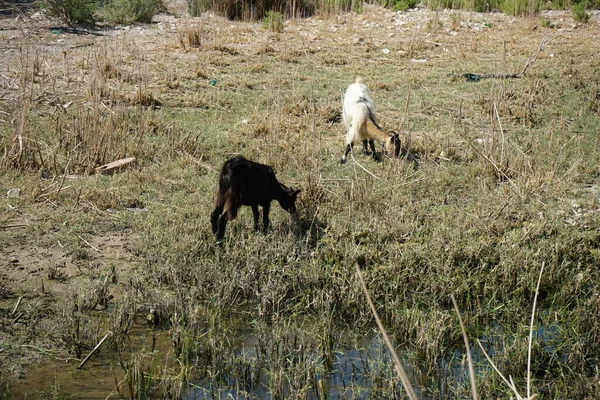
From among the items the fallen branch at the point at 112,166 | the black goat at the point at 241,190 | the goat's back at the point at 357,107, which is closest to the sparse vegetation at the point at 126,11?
the goat's back at the point at 357,107

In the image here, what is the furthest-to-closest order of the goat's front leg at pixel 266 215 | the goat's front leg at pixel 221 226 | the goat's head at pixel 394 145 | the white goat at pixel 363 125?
1. the white goat at pixel 363 125
2. the goat's head at pixel 394 145
3. the goat's front leg at pixel 266 215
4. the goat's front leg at pixel 221 226

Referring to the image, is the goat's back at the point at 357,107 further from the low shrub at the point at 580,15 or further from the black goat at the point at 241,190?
the low shrub at the point at 580,15

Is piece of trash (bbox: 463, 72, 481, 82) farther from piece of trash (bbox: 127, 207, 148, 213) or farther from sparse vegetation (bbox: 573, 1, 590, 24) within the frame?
piece of trash (bbox: 127, 207, 148, 213)

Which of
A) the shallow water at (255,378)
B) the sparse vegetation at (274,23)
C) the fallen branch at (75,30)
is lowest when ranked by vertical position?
the shallow water at (255,378)

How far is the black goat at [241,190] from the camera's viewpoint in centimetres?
641

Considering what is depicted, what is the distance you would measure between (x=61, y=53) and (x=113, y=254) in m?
7.86

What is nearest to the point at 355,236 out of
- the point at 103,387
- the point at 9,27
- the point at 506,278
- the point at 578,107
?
the point at 506,278

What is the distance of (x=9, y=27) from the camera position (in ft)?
48.5

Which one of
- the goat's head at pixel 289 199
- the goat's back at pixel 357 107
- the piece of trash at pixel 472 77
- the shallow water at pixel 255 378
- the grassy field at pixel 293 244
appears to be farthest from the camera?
the piece of trash at pixel 472 77

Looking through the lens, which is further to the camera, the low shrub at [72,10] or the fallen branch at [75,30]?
the low shrub at [72,10]

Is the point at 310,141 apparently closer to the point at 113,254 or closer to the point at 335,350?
the point at 113,254

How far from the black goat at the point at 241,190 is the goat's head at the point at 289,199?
89mm

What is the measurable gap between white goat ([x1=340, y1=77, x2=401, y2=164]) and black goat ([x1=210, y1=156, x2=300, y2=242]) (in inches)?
98.9

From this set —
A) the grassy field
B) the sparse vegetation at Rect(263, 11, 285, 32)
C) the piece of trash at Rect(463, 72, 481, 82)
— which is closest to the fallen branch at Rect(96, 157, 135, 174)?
the grassy field
